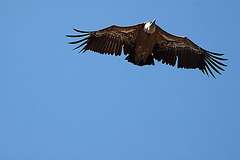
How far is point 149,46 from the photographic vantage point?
1130 cm

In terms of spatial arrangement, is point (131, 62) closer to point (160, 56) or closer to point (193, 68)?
point (160, 56)

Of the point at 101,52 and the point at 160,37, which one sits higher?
the point at 160,37

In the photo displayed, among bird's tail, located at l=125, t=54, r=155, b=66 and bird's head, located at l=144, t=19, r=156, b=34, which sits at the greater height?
bird's head, located at l=144, t=19, r=156, b=34

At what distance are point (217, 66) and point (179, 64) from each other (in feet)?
4.17

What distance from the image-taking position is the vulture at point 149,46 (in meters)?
11.1

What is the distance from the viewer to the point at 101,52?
446 inches

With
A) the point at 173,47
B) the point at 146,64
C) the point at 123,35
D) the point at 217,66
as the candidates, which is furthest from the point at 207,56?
the point at 123,35

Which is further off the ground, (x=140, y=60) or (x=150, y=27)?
(x=150, y=27)

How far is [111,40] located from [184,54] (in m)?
2.60

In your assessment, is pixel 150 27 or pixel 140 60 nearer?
pixel 150 27

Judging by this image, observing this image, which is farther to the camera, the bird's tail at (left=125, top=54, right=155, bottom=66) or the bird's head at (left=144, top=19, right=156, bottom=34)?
the bird's tail at (left=125, top=54, right=155, bottom=66)

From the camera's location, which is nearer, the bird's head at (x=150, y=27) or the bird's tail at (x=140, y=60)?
the bird's head at (x=150, y=27)

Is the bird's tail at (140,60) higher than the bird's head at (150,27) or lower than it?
lower

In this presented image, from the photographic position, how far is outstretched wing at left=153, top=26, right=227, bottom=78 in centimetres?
1184
